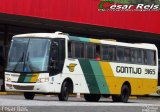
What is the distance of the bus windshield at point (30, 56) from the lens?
2395 cm

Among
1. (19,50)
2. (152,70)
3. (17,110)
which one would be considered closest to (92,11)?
(152,70)

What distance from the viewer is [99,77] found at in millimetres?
27516

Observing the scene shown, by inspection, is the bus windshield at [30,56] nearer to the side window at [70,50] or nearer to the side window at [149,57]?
the side window at [70,50]

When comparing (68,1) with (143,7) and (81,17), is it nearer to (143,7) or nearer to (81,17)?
(81,17)

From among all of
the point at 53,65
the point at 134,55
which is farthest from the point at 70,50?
the point at 134,55

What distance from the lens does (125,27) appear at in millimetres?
39531

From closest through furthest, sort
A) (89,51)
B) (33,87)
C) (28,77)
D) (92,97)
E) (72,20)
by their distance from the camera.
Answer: (33,87)
(28,77)
(89,51)
(92,97)
(72,20)

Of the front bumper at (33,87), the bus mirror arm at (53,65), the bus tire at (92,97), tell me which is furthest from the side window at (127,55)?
the front bumper at (33,87)

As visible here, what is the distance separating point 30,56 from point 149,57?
30.6 feet

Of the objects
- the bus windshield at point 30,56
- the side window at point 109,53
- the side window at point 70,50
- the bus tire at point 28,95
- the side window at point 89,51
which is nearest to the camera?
the bus windshield at point 30,56

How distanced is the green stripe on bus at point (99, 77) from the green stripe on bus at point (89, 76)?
208 mm

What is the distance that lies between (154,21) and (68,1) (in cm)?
773

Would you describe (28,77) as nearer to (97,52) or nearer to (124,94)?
(97,52)

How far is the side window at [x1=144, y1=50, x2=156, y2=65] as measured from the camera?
31125 mm
